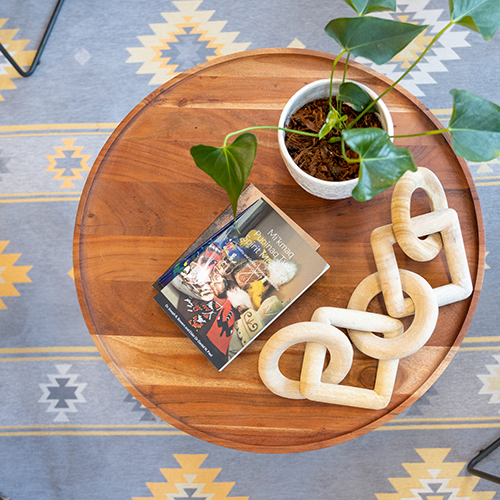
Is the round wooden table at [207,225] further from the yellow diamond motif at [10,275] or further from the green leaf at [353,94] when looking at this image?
the yellow diamond motif at [10,275]

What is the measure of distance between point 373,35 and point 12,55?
1.35 metres

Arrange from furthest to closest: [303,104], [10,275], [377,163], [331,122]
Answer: [10,275] → [303,104] → [331,122] → [377,163]

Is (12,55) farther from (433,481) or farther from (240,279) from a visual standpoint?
(433,481)

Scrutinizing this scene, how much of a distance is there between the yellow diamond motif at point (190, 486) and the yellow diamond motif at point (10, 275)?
29.0 inches

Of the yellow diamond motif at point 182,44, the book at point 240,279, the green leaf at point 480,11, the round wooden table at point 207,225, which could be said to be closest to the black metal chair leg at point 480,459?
the round wooden table at point 207,225

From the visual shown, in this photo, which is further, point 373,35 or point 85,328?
point 85,328

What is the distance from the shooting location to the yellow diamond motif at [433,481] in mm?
1150

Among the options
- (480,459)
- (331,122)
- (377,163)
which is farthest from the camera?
(480,459)

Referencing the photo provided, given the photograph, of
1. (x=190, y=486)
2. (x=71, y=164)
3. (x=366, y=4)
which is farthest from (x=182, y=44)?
(x=190, y=486)

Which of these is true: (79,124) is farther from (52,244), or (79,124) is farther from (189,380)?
(189,380)

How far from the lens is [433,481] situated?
1152 mm

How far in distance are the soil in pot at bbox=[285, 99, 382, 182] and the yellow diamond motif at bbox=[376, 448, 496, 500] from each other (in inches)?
37.1

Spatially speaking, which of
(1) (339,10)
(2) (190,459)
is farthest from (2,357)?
(1) (339,10)

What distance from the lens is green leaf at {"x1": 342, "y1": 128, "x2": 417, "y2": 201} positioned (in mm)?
467
